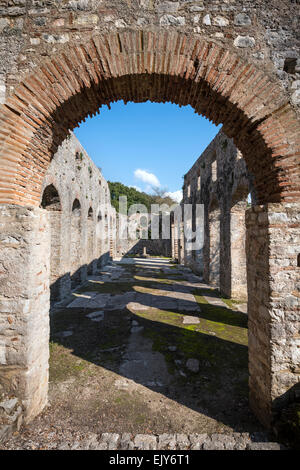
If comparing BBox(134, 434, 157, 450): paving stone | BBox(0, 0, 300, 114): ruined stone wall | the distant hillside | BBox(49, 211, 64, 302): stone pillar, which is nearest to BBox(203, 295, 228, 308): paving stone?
BBox(49, 211, 64, 302): stone pillar

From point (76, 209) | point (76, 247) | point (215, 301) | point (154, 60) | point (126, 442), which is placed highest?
point (154, 60)

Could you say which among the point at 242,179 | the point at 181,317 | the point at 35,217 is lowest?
the point at 181,317

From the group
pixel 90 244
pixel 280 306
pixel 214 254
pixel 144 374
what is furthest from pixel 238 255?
pixel 90 244

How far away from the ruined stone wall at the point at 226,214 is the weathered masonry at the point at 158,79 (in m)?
4.09

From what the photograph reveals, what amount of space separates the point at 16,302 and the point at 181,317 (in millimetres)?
4773

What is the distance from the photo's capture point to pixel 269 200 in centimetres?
302

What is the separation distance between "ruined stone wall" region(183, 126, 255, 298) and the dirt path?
1.63 metres

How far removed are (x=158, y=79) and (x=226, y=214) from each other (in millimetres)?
6778

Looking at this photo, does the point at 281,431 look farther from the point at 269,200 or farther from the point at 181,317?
the point at 181,317

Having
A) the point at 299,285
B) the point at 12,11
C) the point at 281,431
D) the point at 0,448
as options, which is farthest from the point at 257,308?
the point at 12,11

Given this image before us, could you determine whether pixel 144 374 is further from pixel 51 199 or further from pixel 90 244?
pixel 90 244

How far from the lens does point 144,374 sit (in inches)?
152

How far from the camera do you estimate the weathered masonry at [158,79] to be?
2.71 meters

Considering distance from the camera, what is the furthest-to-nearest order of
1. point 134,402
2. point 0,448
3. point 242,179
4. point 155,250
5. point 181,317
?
point 155,250
point 242,179
point 181,317
point 134,402
point 0,448
